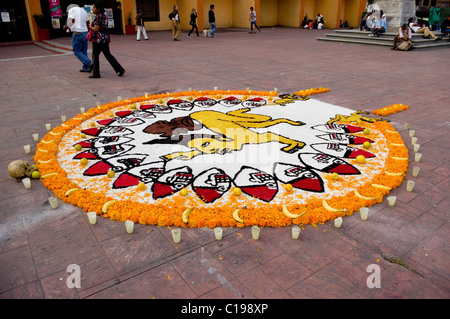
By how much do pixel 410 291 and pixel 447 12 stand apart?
20746 mm

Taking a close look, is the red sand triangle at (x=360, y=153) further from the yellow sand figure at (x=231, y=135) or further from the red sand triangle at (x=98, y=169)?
the red sand triangle at (x=98, y=169)

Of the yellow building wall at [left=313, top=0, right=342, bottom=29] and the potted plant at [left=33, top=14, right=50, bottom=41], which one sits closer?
the potted plant at [left=33, top=14, right=50, bottom=41]

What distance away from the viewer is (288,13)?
26531 millimetres

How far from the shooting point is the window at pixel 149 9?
21575mm

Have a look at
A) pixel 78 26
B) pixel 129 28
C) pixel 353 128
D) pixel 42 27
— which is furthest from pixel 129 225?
pixel 129 28

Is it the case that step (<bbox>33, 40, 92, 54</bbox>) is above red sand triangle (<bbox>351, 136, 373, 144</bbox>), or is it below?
above

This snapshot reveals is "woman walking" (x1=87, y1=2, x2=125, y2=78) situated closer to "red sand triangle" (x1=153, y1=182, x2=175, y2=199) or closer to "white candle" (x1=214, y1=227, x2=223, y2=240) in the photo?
"red sand triangle" (x1=153, y1=182, x2=175, y2=199)

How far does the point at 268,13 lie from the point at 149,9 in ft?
32.2

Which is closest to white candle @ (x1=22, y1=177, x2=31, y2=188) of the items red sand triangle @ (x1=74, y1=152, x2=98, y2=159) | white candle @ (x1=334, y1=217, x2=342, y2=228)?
red sand triangle @ (x1=74, y1=152, x2=98, y2=159)

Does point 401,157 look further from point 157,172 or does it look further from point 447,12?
point 447,12

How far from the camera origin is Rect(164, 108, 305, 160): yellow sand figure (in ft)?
13.8

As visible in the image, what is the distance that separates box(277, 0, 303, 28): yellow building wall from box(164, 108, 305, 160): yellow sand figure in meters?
23.1

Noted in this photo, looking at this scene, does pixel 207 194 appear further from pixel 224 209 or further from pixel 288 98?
pixel 288 98

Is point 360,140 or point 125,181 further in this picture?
point 360,140
